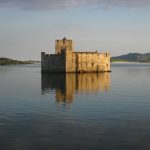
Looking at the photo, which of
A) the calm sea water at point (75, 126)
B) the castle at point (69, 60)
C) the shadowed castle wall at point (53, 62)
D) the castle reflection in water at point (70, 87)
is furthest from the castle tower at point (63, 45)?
the calm sea water at point (75, 126)

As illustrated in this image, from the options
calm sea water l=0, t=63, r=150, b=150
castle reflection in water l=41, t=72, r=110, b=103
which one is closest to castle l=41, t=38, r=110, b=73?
castle reflection in water l=41, t=72, r=110, b=103

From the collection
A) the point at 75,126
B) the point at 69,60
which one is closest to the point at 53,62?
the point at 69,60

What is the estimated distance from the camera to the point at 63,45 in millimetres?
86562

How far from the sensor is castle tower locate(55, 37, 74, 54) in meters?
85.9

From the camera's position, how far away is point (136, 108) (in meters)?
29.2

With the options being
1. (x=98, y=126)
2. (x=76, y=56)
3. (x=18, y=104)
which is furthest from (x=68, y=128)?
(x=76, y=56)

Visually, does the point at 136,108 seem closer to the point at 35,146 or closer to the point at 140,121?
the point at 140,121

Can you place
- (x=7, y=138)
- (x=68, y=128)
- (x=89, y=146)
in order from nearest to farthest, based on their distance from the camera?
(x=89, y=146), (x=7, y=138), (x=68, y=128)

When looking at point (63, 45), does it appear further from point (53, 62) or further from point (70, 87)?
point (70, 87)

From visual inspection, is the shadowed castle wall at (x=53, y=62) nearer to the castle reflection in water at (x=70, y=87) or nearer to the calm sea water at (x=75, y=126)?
the castle reflection in water at (x=70, y=87)

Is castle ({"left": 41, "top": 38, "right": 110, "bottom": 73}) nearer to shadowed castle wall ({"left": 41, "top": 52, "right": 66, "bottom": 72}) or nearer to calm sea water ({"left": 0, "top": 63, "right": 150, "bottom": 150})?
shadowed castle wall ({"left": 41, "top": 52, "right": 66, "bottom": 72})

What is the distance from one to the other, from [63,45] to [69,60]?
15.5ft

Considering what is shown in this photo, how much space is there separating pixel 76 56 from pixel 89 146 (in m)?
67.9

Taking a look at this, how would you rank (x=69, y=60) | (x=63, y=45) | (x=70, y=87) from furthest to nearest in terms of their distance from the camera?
(x=63, y=45) → (x=69, y=60) → (x=70, y=87)
